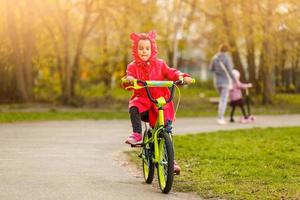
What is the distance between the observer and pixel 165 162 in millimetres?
8352

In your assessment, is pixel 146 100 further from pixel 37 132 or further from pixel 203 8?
pixel 203 8

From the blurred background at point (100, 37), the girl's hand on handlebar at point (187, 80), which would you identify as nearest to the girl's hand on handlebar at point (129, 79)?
the girl's hand on handlebar at point (187, 80)

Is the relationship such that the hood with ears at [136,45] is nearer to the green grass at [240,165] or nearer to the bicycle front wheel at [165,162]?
the bicycle front wheel at [165,162]

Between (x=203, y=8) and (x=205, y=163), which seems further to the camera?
(x=203, y=8)

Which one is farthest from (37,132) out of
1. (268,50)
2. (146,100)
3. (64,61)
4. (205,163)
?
(268,50)

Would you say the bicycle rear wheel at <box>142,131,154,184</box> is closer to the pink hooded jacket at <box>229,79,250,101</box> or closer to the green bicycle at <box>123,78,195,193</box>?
the green bicycle at <box>123,78,195,193</box>

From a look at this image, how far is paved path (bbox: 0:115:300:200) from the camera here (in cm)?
816

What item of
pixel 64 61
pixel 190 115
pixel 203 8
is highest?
pixel 203 8

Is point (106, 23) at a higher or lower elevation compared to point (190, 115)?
higher

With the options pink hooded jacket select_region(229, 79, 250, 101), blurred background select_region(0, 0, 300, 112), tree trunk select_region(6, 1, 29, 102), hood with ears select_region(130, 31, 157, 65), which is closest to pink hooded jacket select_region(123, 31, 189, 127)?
hood with ears select_region(130, 31, 157, 65)

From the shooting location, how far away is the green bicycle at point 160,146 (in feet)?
26.6

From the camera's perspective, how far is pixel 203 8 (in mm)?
28109

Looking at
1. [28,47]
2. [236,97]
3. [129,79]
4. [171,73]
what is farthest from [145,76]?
[28,47]

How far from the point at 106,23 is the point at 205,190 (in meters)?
19.6
